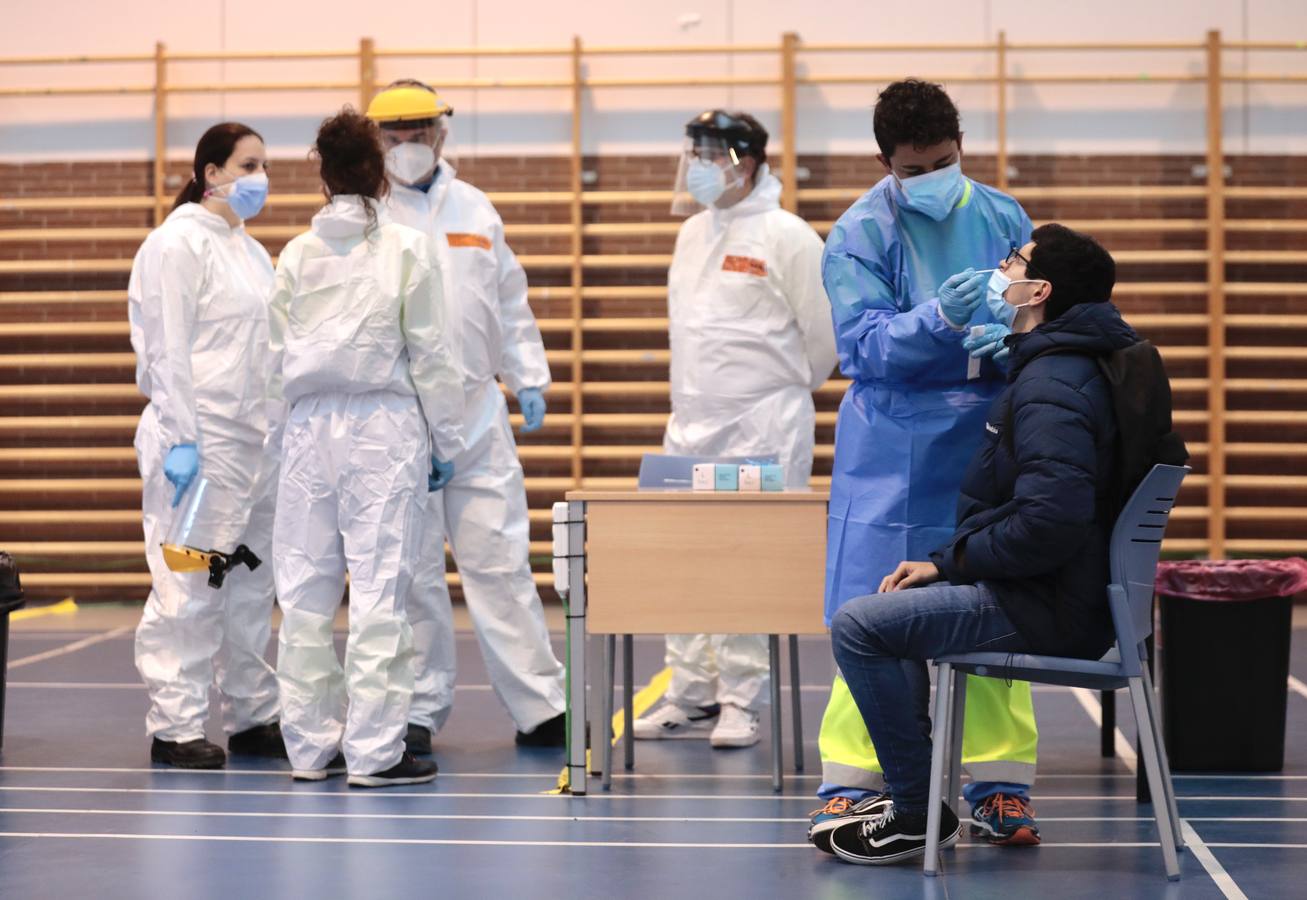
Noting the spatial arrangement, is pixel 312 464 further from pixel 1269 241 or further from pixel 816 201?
pixel 1269 241

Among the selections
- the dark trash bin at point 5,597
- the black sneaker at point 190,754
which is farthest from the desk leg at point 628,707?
the dark trash bin at point 5,597

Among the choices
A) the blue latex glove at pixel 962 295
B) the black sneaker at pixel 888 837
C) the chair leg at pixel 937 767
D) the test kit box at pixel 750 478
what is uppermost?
the blue latex glove at pixel 962 295

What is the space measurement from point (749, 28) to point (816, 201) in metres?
0.88

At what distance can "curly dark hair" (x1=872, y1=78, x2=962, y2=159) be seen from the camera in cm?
311

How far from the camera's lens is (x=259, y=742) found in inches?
163

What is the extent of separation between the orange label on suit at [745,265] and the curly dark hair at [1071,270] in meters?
1.47

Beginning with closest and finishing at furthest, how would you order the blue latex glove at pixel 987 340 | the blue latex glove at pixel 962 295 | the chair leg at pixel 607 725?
the blue latex glove at pixel 962 295, the blue latex glove at pixel 987 340, the chair leg at pixel 607 725

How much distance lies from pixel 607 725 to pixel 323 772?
730 millimetres

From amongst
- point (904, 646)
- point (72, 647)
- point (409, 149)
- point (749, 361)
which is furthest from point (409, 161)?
point (72, 647)

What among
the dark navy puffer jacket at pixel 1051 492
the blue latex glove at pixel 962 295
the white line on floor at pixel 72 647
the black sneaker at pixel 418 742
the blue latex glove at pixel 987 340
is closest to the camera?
the dark navy puffer jacket at pixel 1051 492

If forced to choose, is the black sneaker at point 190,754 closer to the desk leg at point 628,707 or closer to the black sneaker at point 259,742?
the black sneaker at point 259,742

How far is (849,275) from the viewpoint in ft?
10.5

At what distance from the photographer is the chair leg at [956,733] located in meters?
3.07

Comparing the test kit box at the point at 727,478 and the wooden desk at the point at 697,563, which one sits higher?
the test kit box at the point at 727,478
